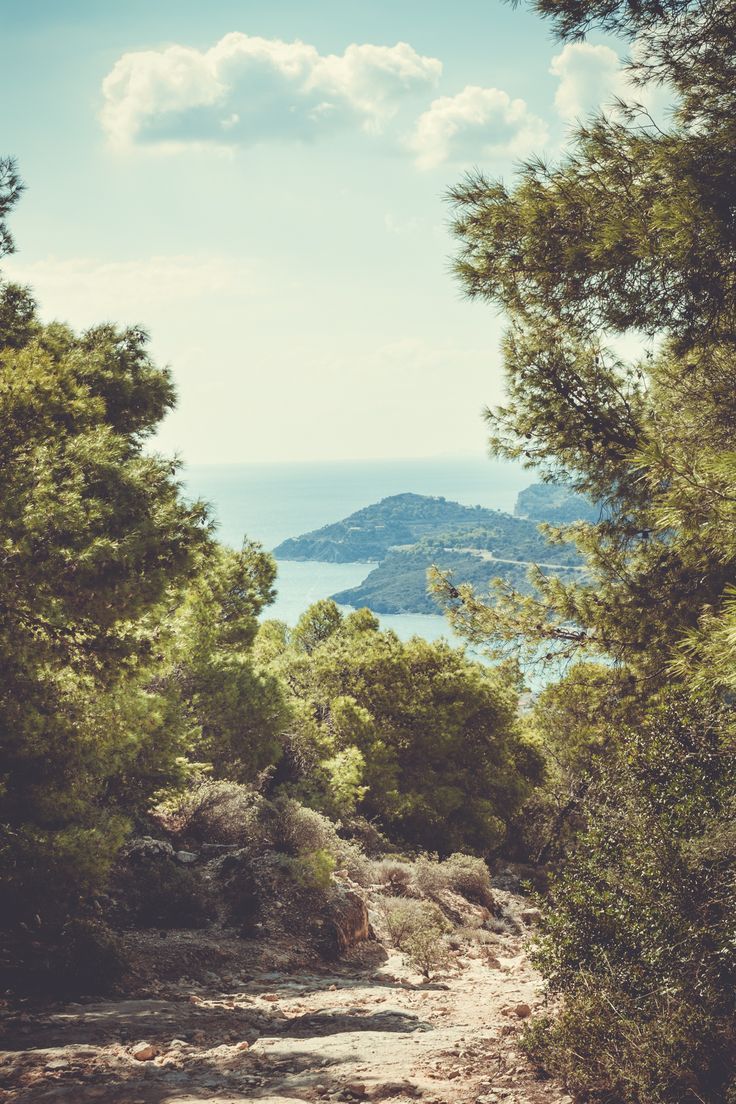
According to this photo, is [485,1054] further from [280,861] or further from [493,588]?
[280,861]

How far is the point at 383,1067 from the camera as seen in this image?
541 cm

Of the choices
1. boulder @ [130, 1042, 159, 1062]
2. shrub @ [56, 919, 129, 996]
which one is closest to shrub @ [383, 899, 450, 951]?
shrub @ [56, 919, 129, 996]

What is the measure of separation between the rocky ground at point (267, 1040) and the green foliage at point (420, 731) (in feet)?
39.7

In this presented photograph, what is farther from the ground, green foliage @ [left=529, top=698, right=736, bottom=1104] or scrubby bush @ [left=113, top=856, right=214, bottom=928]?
green foliage @ [left=529, top=698, right=736, bottom=1104]

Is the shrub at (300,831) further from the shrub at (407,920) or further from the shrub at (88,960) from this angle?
the shrub at (88,960)

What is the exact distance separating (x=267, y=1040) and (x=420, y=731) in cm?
1774

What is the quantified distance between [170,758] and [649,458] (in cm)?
844

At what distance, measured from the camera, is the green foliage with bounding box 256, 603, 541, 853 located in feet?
72.0

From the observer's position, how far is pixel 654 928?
5.12m

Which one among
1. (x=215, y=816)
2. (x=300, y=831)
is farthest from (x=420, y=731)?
(x=215, y=816)

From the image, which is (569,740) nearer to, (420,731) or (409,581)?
(420,731)

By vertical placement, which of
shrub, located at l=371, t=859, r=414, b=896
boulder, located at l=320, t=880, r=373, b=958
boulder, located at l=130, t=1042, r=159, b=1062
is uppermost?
boulder, located at l=130, t=1042, r=159, b=1062

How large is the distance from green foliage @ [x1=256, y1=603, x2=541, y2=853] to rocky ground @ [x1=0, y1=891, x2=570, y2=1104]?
12115mm

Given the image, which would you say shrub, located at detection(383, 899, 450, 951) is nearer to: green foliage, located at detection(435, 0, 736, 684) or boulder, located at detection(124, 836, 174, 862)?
boulder, located at detection(124, 836, 174, 862)
